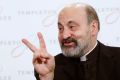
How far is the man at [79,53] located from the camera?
149cm

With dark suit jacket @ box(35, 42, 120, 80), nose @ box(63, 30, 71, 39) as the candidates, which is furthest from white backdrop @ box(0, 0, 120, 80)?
nose @ box(63, 30, 71, 39)

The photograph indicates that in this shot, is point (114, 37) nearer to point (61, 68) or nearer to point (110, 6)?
point (110, 6)

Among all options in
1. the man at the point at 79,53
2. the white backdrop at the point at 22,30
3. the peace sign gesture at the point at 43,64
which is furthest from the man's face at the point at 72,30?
the white backdrop at the point at 22,30

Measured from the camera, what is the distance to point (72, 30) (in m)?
1.54

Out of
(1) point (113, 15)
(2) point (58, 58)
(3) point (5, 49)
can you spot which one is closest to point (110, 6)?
(1) point (113, 15)

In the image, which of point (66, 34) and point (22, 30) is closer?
point (66, 34)

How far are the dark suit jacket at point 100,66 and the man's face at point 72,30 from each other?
0.09 metres

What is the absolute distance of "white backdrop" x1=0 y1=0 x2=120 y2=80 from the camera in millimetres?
2127

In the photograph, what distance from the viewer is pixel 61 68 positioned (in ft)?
5.40

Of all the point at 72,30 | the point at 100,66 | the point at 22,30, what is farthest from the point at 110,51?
the point at 22,30

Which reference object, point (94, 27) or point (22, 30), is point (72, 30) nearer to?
point (94, 27)

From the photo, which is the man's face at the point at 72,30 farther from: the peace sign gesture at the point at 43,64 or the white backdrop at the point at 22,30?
the white backdrop at the point at 22,30

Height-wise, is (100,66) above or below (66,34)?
below

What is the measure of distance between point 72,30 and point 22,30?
672mm
